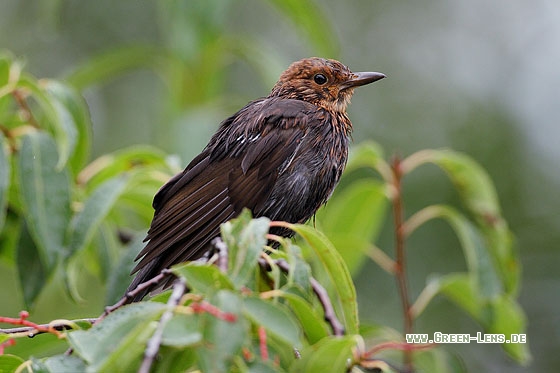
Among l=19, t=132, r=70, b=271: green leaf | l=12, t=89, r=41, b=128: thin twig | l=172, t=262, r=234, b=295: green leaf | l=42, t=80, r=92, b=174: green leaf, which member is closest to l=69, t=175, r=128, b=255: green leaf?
l=19, t=132, r=70, b=271: green leaf

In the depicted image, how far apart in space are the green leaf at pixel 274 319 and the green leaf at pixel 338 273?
1.78 feet

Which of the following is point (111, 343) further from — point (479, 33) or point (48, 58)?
point (479, 33)

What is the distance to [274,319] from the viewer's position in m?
2.11

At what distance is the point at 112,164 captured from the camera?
4434mm

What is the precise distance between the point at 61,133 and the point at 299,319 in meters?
1.89

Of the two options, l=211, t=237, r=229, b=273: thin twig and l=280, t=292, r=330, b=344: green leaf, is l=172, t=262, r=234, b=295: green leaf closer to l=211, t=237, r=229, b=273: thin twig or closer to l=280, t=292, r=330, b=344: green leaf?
l=211, t=237, r=229, b=273: thin twig

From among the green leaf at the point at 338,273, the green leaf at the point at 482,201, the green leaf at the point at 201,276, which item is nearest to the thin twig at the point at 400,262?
the green leaf at the point at 482,201

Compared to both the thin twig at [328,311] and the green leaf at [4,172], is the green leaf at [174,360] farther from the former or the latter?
the green leaf at [4,172]

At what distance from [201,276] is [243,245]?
174 millimetres

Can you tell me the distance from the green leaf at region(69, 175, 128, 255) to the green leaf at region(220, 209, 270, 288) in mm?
1409

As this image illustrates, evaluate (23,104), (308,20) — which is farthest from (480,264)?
(23,104)

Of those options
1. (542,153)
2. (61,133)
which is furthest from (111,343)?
(542,153)

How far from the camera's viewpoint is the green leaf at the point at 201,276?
7.23 ft

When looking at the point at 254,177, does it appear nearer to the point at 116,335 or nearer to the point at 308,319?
the point at 308,319
